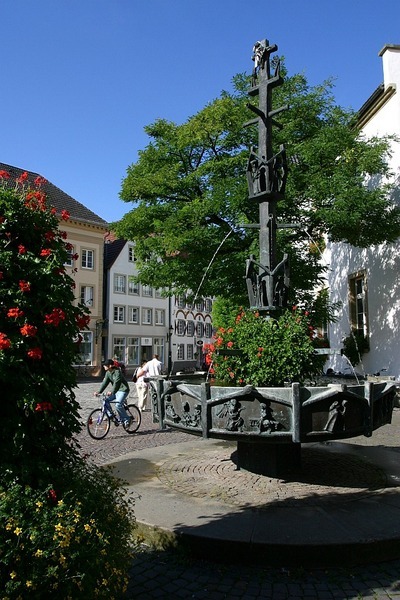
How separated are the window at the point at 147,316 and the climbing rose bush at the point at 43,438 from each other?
41.0 meters

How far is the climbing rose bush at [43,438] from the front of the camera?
2375 millimetres

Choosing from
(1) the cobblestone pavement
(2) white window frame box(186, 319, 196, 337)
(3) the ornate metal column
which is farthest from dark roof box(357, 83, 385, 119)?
(2) white window frame box(186, 319, 196, 337)

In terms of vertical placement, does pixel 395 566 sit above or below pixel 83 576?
A: below

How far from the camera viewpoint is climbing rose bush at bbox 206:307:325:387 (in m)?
5.18

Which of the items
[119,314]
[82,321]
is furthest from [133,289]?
[82,321]

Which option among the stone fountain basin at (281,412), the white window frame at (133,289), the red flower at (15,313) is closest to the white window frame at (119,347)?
the white window frame at (133,289)

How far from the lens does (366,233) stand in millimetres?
15164

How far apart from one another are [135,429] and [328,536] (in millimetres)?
7737

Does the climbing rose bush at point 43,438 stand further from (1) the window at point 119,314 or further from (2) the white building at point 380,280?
(1) the window at point 119,314

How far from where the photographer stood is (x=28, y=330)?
265 cm

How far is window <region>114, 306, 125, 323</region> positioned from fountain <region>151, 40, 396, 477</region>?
3567 centimetres

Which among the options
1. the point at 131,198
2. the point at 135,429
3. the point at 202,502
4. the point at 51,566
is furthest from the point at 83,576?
the point at 131,198

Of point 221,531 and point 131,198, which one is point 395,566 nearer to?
point 221,531

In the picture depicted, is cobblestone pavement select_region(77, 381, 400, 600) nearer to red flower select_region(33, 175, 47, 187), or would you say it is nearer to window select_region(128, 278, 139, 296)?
red flower select_region(33, 175, 47, 187)
